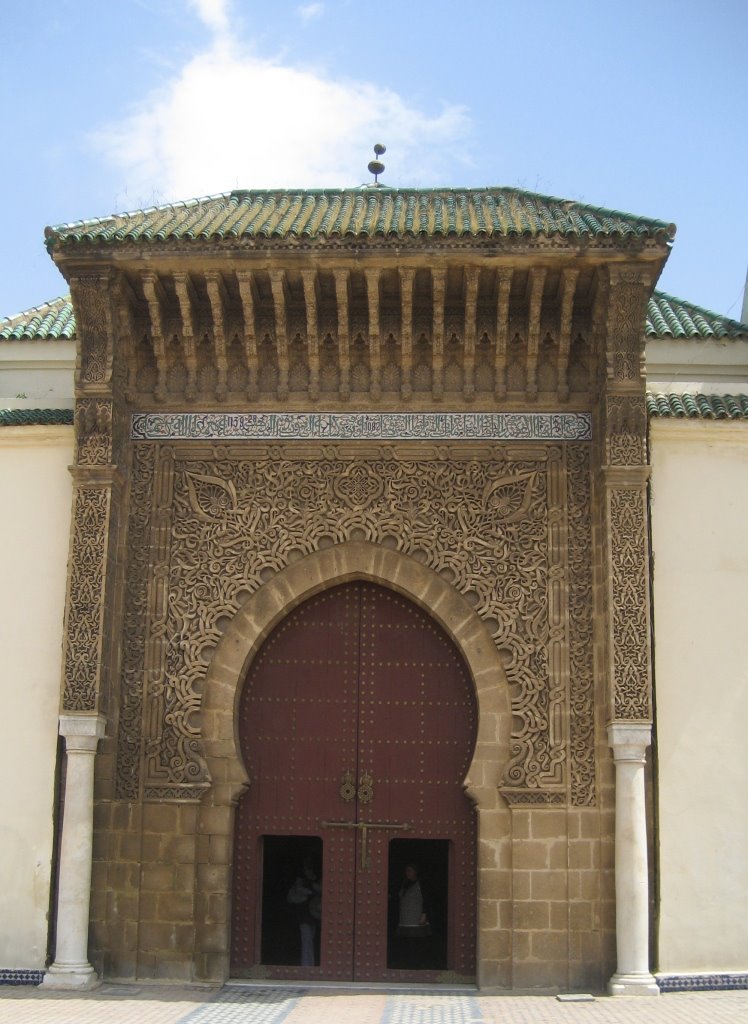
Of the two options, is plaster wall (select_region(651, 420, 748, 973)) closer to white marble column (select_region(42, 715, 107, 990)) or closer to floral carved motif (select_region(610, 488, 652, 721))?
floral carved motif (select_region(610, 488, 652, 721))

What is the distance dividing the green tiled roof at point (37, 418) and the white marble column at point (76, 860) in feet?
5.89

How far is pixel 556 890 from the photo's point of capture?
23.3ft

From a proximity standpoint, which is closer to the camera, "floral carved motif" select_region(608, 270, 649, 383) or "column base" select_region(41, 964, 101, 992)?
"column base" select_region(41, 964, 101, 992)

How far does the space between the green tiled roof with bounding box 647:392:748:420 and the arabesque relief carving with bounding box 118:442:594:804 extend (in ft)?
1.68

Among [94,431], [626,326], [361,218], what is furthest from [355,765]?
[361,218]


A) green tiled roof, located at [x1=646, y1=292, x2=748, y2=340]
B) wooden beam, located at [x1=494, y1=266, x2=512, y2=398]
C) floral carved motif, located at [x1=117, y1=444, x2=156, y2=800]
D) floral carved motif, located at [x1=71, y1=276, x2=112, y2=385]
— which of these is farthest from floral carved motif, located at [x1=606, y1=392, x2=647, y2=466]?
floral carved motif, located at [x1=71, y1=276, x2=112, y2=385]

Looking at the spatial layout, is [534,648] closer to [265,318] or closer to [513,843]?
[513,843]

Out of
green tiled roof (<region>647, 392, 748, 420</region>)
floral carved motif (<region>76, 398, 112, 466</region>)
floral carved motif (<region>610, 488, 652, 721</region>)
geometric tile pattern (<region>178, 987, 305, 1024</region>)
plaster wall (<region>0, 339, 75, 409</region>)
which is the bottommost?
geometric tile pattern (<region>178, 987, 305, 1024</region>)

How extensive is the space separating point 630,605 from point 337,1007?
2685mm

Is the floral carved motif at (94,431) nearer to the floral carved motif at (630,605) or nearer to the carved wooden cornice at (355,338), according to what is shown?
the carved wooden cornice at (355,338)

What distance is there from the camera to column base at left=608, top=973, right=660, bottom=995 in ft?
22.1

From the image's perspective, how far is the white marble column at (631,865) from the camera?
6.79m

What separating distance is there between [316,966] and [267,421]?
3241 millimetres

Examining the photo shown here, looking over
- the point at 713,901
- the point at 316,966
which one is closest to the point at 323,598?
the point at 316,966
